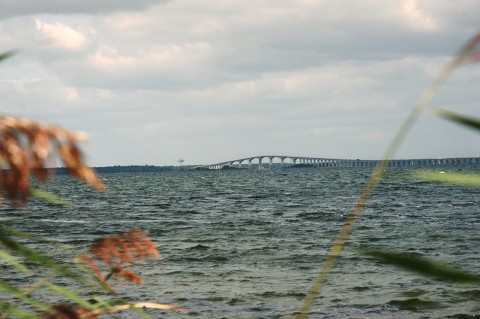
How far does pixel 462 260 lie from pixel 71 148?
22.1 meters

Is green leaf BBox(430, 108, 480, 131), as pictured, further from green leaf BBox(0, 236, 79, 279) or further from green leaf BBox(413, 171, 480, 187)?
green leaf BBox(0, 236, 79, 279)

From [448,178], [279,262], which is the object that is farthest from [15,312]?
[279,262]

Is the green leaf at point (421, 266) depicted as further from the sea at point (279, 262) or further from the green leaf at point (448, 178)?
the sea at point (279, 262)

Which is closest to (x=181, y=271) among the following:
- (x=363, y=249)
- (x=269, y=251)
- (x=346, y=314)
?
(x=269, y=251)

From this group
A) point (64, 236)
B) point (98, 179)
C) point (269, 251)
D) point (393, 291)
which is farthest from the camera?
point (64, 236)

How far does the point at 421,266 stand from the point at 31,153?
0.60 metres

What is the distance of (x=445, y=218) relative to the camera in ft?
134

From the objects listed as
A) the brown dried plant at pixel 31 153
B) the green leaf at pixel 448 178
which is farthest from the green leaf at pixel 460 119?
the brown dried plant at pixel 31 153

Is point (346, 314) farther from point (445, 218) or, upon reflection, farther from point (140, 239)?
point (445, 218)

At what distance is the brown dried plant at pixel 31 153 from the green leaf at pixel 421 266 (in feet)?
1.49

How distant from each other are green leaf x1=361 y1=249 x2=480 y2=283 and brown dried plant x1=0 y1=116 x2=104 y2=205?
0.45 metres

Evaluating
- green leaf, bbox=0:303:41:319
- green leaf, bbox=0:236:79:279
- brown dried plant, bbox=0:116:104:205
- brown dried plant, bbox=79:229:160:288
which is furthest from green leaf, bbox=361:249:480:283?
green leaf, bbox=0:303:41:319

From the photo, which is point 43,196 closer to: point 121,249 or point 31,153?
point 121,249

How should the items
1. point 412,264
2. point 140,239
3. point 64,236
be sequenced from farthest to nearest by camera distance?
point 64,236
point 140,239
point 412,264
